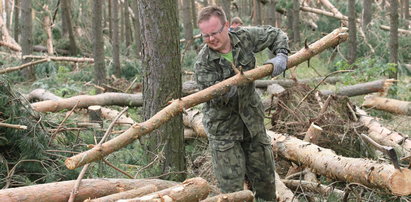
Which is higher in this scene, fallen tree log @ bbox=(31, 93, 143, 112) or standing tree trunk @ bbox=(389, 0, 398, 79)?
standing tree trunk @ bbox=(389, 0, 398, 79)

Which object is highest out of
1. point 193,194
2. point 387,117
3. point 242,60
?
point 242,60

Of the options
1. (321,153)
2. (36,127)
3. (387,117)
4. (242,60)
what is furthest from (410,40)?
(36,127)

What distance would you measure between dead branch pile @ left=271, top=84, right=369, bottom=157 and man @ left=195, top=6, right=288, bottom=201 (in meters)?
1.56

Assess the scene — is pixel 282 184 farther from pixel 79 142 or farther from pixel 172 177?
pixel 79 142

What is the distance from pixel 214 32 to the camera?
158 inches

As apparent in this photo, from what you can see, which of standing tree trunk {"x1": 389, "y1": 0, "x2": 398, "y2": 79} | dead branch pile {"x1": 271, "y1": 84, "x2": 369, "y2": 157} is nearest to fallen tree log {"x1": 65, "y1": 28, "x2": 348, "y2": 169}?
dead branch pile {"x1": 271, "y1": 84, "x2": 369, "y2": 157}

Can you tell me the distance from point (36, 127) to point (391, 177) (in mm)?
3333

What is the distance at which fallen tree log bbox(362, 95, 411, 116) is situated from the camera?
7.73m

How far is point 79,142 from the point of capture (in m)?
5.52

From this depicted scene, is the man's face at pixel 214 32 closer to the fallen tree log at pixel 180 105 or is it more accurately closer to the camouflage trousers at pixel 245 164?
the fallen tree log at pixel 180 105

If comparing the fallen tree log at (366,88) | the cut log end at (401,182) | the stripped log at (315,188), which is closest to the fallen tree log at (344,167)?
the cut log end at (401,182)

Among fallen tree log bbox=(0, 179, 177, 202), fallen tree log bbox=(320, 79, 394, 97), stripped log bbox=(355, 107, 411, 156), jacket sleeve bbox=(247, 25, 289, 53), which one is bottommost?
stripped log bbox=(355, 107, 411, 156)

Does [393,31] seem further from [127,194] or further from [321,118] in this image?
[127,194]

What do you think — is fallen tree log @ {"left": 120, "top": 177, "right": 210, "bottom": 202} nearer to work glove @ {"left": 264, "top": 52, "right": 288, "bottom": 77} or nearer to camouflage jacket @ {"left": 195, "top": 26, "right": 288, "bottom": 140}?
camouflage jacket @ {"left": 195, "top": 26, "right": 288, "bottom": 140}
